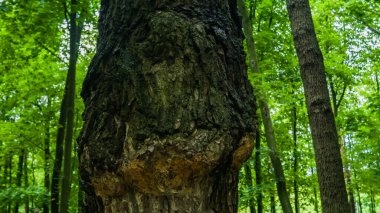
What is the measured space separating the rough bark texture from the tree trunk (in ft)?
11.4

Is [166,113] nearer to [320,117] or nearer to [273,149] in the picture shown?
[320,117]

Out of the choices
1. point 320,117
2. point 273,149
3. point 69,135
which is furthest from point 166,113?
point 273,149

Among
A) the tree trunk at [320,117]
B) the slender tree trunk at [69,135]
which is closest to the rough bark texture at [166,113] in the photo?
the tree trunk at [320,117]

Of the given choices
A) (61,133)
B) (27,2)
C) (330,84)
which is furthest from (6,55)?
(330,84)

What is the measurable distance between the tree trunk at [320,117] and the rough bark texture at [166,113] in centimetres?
346

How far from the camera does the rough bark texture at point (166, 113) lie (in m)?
1.26

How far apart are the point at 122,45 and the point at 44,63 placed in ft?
41.2

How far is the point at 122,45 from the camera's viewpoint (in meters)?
1.48

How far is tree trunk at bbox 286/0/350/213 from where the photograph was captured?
460 cm

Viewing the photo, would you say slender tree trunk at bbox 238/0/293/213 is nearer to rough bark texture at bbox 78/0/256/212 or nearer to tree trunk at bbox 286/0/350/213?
tree trunk at bbox 286/0/350/213

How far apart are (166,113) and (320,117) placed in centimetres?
383

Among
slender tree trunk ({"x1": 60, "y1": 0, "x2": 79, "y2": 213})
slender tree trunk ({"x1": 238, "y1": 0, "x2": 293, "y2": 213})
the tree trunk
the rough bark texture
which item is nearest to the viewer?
the rough bark texture

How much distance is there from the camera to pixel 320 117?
15.4 feet

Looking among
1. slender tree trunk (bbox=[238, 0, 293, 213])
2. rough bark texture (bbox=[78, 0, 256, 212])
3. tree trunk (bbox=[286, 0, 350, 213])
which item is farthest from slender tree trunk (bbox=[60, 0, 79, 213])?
rough bark texture (bbox=[78, 0, 256, 212])
